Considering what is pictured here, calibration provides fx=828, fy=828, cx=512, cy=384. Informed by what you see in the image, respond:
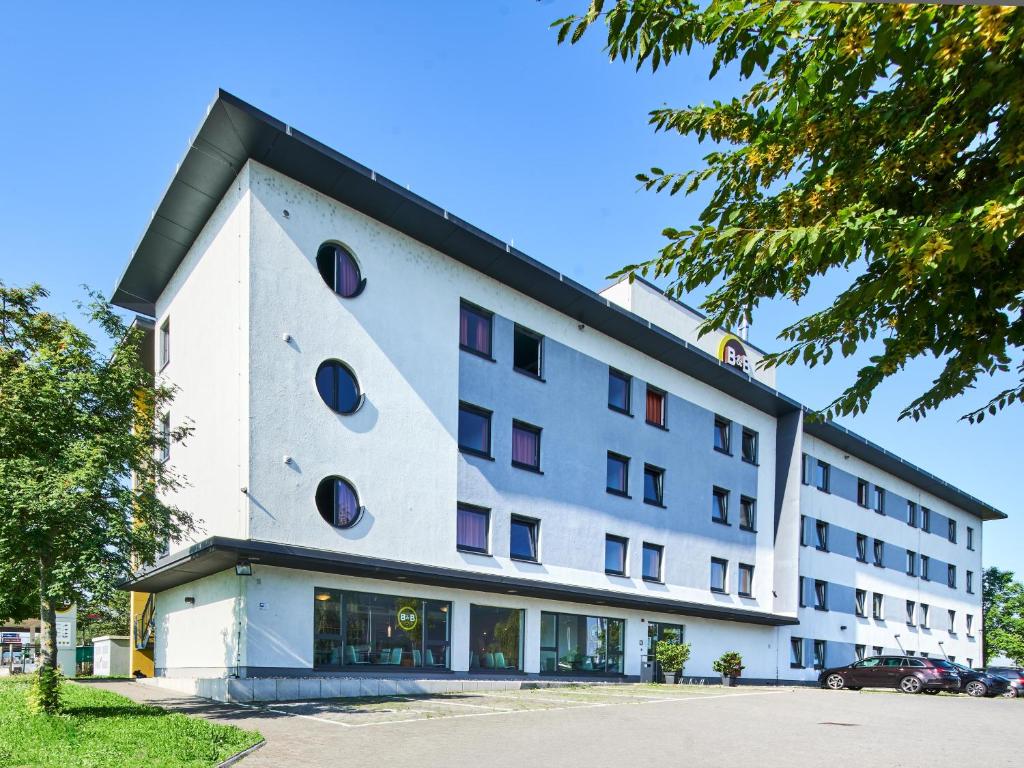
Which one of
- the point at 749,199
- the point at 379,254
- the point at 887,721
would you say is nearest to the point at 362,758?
the point at 749,199

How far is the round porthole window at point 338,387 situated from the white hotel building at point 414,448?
0.06 metres

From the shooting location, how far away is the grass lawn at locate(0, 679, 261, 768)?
930 centimetres

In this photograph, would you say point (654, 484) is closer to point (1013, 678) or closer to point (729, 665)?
point (729, 665)

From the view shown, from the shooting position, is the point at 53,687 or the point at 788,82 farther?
the point at 53,687

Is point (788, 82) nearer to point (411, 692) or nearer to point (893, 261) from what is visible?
point (893, 261)

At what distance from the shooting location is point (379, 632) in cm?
2042

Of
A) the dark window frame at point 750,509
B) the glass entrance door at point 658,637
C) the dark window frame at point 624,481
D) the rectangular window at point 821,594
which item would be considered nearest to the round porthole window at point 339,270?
the dark window frame at point 624,481

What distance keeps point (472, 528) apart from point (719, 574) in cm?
1385

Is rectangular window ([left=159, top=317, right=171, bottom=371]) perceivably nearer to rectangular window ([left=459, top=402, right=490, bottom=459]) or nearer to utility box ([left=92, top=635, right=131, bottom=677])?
rectangular window ([left=459, top=402, right=490, bottom=459])

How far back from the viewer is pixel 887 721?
1680 centimetres

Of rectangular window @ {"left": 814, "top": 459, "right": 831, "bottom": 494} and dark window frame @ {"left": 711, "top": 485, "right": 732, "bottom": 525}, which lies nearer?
dark window frame @ {"left": 711, "top": 485, "right": 732, "bottom": 525}

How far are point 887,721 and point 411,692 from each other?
10484 millimetres

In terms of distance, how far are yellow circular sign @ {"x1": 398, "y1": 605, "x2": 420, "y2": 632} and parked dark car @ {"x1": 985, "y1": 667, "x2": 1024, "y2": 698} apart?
2521cm

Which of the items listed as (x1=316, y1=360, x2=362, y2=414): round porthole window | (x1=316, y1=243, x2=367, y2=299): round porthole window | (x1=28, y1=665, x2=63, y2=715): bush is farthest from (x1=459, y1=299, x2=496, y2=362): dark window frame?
(x1=28, y1=665, x2=63, y2=715): bush
